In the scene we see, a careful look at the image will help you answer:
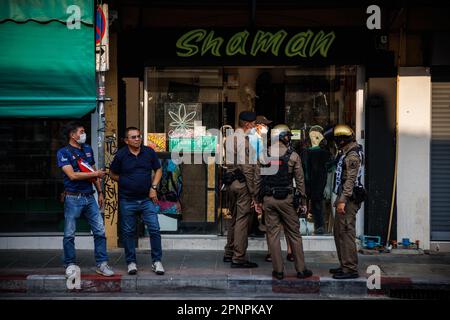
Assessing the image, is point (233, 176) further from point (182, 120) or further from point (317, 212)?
point (317, 212)

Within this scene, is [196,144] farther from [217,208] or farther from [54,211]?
[54,211]

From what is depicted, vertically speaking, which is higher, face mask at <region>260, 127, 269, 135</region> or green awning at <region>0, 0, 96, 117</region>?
green awning at <region>0, 0, 96, 117</region>

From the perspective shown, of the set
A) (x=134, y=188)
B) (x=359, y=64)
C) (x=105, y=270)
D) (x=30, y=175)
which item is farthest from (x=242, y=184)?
(x=30, y=175)

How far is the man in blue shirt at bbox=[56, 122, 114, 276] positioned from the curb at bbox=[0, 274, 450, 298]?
23 cm

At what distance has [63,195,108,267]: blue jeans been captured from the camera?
851 centimetres

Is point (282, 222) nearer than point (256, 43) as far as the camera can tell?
Yes

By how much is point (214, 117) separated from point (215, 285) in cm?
324

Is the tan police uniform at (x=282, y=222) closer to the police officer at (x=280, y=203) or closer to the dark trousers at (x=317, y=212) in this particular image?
the police officer at (x=280, y=203)

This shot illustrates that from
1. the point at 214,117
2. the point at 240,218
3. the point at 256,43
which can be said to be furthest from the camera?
the point at 214,117

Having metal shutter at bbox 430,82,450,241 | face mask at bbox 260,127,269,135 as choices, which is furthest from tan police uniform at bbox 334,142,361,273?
metal shutter at bbox 430,82,450,241

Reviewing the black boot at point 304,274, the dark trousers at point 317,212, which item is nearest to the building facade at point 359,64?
the dark trousers at point 317,212

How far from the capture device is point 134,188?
8617 millimetres

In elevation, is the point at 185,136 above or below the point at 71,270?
above

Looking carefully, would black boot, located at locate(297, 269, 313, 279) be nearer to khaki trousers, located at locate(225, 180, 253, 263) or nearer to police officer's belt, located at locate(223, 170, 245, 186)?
khaki trousers, located at locate(225, 180, 253, 263)
